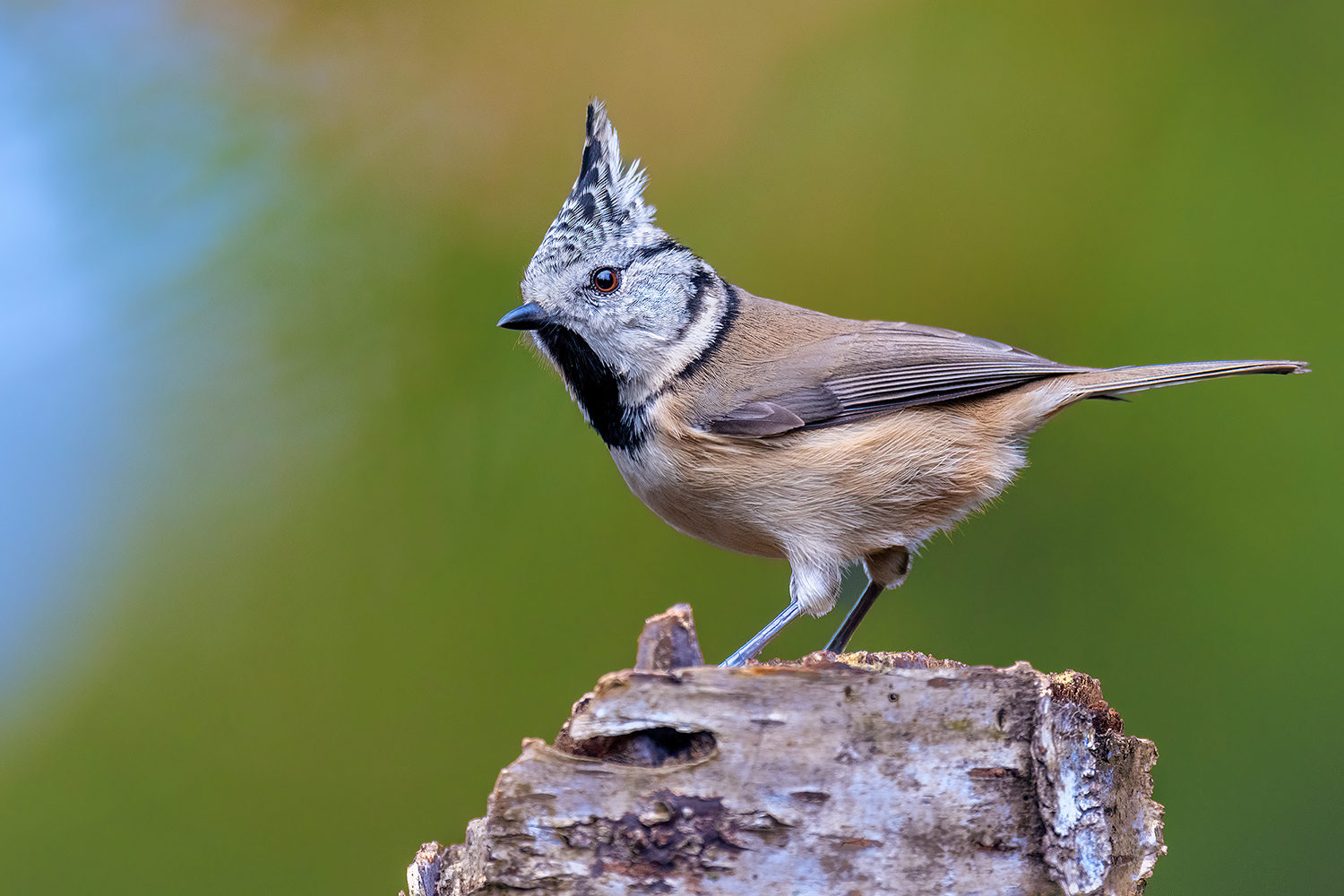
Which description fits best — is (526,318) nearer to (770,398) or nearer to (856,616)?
(770,398)

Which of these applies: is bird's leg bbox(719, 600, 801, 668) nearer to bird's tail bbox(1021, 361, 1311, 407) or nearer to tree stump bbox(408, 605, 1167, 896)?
tree stump bbox(408, 605, 1167, 896)

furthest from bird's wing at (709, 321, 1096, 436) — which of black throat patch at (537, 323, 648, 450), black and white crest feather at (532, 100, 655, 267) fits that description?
black and white crest feather at (532, 100, 655, 267)

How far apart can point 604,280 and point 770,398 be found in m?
0.60

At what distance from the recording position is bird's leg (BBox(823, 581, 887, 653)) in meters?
3.21

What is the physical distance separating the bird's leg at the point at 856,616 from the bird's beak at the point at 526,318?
4.34 feet

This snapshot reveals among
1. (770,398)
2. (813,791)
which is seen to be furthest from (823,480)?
(813,791)

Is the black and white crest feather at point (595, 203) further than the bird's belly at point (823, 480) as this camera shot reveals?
Yes

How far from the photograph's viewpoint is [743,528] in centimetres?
285

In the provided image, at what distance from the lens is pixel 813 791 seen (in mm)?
1983

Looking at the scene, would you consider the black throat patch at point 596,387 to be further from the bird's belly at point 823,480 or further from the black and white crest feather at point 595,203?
the black and white crest feather at point 595,203

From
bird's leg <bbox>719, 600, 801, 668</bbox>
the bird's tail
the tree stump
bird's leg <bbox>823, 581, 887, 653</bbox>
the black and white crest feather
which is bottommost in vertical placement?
the tree stump

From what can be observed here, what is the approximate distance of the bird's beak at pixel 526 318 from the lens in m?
2.83

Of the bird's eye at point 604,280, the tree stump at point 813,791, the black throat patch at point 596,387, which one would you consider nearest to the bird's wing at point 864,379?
the black throat patch at point 596,387

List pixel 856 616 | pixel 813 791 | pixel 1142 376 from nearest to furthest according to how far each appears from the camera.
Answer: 1. pixel 813 791
2. pixel 1142 376
3. pixel 856 616
